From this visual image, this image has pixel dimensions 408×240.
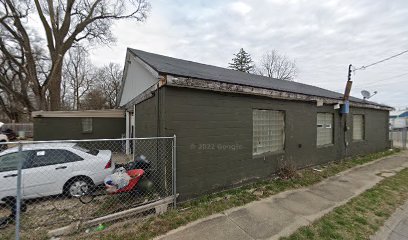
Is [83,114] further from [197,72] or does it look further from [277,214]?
[277,214]

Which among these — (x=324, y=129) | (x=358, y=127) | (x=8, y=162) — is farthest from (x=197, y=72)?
(x=358, y=127)

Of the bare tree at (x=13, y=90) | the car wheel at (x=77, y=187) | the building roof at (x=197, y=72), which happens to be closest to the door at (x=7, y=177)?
the car wheel at (x=77, y=187)

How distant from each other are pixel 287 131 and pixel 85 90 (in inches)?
1444

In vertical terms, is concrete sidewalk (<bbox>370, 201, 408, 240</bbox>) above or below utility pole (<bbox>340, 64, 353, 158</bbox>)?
below

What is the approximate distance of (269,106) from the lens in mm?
6246

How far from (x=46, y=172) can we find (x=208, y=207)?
12.2 ft

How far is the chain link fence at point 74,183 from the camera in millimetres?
4105

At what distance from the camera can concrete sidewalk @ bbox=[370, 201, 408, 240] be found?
3443 mm

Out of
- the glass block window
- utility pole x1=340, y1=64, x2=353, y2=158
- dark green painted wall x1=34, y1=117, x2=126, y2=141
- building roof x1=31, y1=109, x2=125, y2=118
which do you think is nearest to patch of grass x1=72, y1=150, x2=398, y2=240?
the glass block window

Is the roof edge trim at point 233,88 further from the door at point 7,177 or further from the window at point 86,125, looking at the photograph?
the window at point 86,125

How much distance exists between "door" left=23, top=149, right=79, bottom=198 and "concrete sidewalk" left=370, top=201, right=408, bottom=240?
6331 mm

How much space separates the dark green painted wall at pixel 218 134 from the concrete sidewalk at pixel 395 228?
111 inches

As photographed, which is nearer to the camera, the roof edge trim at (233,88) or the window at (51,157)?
the roof edge trim at (233,88)

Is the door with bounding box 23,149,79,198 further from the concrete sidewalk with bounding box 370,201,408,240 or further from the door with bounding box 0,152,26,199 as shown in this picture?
the concrete sidewalk with bounding box 370,201,408,240
